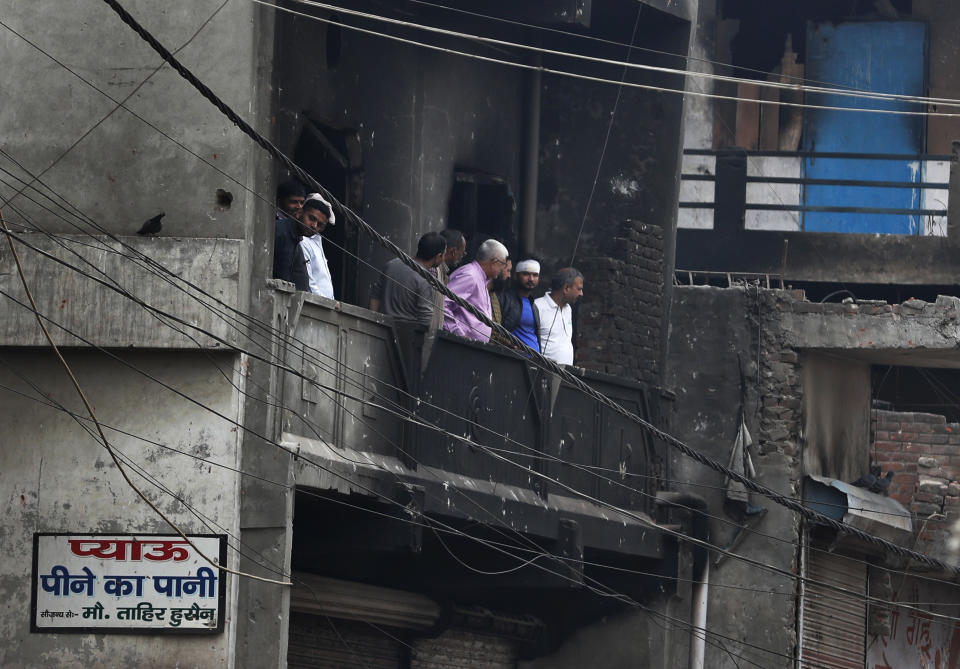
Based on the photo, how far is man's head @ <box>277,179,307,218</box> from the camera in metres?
12.5

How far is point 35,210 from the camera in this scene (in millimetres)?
12297

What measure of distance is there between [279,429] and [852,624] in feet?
26.3

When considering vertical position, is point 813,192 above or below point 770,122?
below

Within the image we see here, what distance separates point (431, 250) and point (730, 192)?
30.2 feet

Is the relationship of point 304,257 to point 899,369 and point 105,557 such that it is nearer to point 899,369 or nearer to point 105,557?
point 105,557

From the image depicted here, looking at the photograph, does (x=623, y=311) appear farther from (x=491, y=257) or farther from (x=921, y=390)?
(x=921, y=390)

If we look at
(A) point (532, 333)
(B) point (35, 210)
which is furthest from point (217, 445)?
(A) point (532, 333)

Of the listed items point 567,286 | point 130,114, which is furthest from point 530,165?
point 130,114

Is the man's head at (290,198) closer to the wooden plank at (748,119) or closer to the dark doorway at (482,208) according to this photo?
the dark doorway at (482,208)

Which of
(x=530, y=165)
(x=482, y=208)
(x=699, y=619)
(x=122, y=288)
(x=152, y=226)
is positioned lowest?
(x=699, y=619)

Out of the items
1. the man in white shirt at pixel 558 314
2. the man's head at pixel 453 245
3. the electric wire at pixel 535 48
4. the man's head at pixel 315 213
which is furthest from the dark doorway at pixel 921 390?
the man's head at pixel 315 213

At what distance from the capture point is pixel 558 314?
1548 cm

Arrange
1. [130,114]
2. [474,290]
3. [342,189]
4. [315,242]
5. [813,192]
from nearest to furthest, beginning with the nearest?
[130,114]
[315,242]
[474,290]
[342,189]
[813,192]

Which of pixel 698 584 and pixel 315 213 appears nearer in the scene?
pixel 315 213
